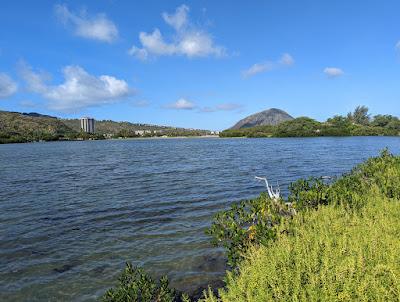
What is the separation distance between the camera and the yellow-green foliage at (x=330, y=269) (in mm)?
6141

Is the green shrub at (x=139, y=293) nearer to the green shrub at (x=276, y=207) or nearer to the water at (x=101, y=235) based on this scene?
the green shrub at (x=276, y=207)

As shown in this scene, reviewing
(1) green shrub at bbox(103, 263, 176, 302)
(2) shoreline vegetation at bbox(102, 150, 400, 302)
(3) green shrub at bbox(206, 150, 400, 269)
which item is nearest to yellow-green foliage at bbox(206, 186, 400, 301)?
(2) shoreline vegetation at bbox(102, 150, 400, 302)

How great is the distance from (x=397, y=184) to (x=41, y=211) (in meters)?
23.0

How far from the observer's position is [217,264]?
1388 cm

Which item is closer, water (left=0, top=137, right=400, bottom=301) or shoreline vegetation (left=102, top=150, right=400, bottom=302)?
shoreline vegetation (left=102, top=150, right=400, bottom=302)

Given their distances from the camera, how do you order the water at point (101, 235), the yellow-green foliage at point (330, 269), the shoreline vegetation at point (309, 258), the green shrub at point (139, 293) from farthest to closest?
the water at point (101, 235) → the green shrub at point (139, 293) → the shoreline vegetation at point (309, 258) → the yellow-green foliage at point (330, 269)

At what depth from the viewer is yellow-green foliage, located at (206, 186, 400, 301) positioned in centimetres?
614

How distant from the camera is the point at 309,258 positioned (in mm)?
7551

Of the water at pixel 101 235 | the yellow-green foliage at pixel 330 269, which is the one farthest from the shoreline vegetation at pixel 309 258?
the water at pixel 101 235

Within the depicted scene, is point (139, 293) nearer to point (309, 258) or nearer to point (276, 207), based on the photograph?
point (309, 258)

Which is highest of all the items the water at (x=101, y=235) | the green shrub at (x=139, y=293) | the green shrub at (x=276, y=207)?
the green shrub at (x=276, y=207)

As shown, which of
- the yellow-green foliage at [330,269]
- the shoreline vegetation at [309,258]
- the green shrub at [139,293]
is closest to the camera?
the yellow-green foliage at [330,269]

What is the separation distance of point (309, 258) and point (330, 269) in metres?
0.48

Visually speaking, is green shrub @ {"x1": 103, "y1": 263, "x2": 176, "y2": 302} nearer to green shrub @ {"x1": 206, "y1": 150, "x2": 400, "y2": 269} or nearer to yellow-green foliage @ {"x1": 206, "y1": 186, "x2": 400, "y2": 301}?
yellow-green foliage @ {"x1": 206, "y1": 186, "x2": 400, "y2": 301}
